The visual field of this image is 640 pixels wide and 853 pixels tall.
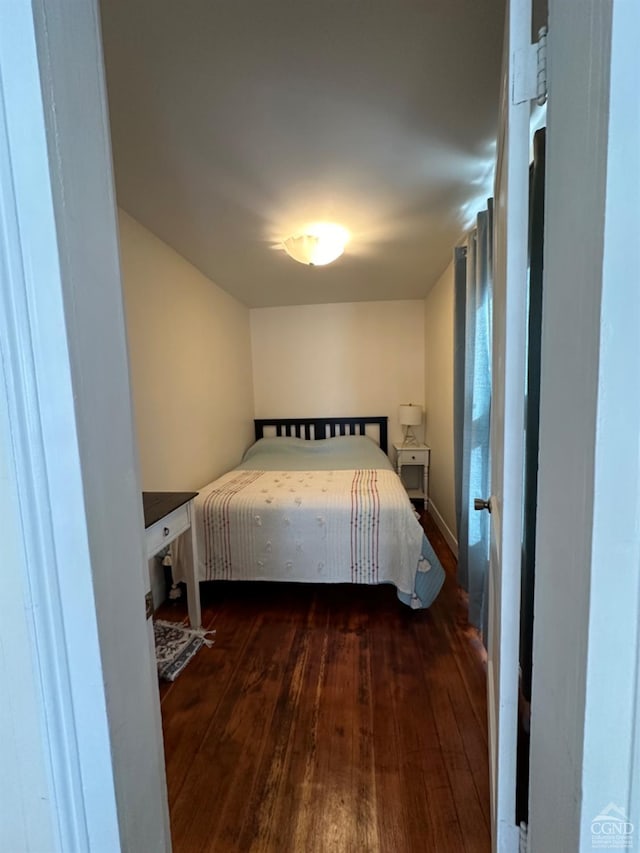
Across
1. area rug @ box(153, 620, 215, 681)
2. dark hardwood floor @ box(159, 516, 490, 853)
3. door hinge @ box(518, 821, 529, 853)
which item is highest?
door hinge @ box(518, 821, 529, 853)

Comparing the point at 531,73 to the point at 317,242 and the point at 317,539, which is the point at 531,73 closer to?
the point at 317,242

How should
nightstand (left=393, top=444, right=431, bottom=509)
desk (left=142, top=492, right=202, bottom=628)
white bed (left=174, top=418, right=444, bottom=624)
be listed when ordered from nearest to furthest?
1. desk (left=142, top=492, right=202, bottom=628)
2. white bed (left=174, top=418, right=444, bottom=624)
3. nightstand (left=393, top=444, right=431, bottom=509)

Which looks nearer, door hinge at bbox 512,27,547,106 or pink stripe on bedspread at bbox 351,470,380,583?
door hinge at bbox 512,27,547,106

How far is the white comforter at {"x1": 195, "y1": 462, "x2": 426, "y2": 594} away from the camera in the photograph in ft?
6.98

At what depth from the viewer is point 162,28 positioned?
98cm

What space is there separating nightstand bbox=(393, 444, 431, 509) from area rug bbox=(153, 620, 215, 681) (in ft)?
8.09

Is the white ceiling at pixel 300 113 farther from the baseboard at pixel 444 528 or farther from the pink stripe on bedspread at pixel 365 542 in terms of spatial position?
the baseboard at pixel 444 528

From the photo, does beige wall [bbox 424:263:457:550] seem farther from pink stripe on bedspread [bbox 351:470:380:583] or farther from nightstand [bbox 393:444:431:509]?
pink stripe on bedspread [bbox 351:470:380:583]

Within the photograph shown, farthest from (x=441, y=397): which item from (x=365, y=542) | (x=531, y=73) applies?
(x=531, y=73)

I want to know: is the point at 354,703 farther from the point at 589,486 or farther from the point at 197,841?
the point at 589,486

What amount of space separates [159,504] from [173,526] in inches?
5.0

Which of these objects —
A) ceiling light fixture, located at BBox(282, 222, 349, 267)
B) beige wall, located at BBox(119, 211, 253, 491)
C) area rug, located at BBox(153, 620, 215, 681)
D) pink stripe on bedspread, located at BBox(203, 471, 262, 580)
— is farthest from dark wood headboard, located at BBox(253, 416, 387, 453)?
area rug, located at BBox(153, 620, 215, 681)

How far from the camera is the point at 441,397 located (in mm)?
3326

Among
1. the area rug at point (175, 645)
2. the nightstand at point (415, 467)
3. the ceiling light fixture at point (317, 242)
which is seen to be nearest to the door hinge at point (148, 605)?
the area rug at point (175, 645)
